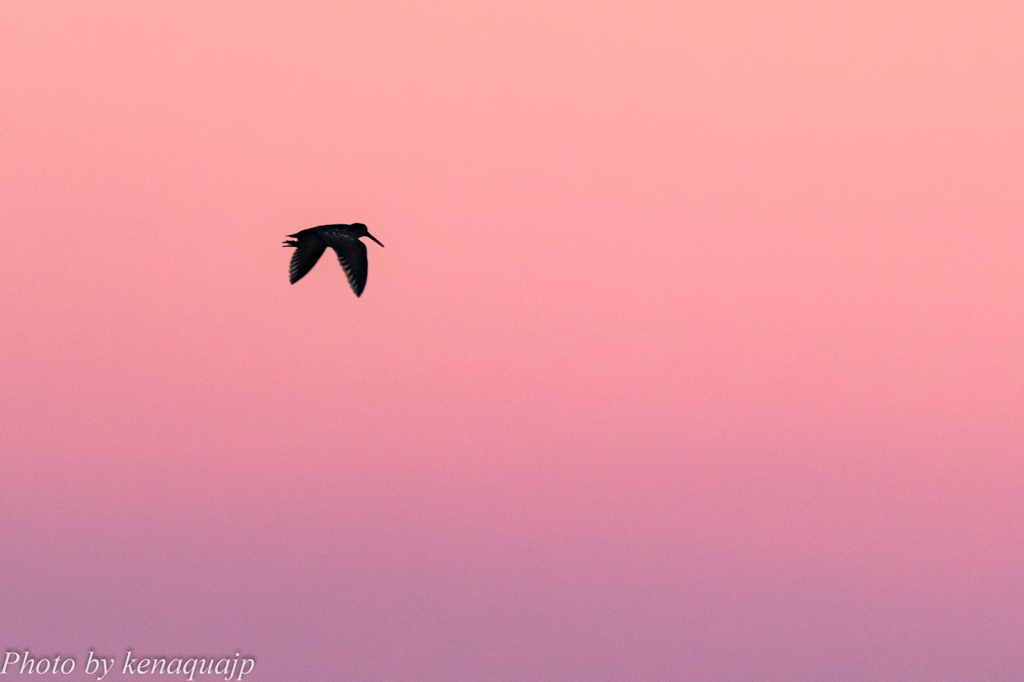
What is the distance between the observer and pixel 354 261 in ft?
107

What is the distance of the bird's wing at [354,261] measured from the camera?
32.6 m

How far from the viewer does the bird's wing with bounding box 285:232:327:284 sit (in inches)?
1282

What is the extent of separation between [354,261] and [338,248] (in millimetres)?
728

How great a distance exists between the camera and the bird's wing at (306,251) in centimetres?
3256

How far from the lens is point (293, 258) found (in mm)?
32719

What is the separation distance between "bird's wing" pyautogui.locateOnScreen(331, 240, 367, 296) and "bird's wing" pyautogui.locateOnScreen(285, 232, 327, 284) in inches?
25.6

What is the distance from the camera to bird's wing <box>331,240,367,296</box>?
32.6 metres

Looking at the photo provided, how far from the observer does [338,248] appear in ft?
108

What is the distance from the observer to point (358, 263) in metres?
32.8

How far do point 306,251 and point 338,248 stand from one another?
1039 millimetres

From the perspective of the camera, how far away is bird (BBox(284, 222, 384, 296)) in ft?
107

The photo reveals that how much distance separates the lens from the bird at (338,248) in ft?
107

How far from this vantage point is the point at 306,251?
108 ft

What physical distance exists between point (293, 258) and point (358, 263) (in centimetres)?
206
